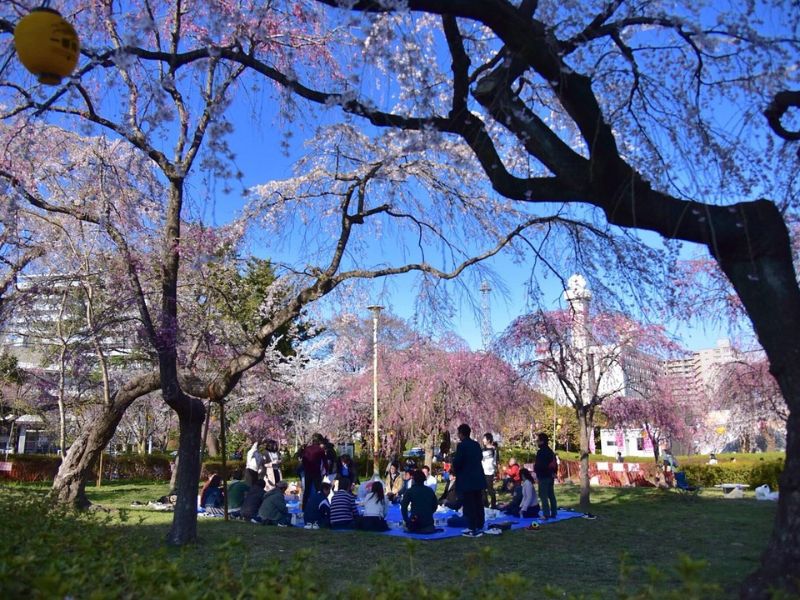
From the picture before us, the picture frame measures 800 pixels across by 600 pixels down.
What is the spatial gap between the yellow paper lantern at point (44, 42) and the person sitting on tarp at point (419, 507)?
22.6ft

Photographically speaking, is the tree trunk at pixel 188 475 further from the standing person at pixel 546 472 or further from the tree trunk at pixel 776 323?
the standing person at pixel 546 472

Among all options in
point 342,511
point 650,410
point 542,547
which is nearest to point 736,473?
point 650,410

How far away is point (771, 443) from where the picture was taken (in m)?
34.1

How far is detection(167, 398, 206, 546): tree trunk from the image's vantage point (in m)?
6.65

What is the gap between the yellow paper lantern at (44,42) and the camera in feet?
10.8

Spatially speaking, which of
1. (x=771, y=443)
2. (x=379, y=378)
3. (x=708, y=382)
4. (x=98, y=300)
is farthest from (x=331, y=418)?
(x=771, y=443)

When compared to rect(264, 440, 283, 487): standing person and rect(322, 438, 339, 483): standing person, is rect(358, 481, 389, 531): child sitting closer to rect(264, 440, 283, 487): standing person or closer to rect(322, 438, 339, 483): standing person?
rect(322, 438, 339, 483): standing person

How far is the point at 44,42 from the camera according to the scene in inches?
130

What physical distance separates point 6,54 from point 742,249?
5.68 m

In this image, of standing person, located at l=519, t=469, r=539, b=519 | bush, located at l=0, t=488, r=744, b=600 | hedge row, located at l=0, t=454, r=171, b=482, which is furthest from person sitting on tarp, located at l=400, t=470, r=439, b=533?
hedge row, located at l=0, t=454, r=171, b=482

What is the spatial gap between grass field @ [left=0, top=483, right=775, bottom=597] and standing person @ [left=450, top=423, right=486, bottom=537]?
426 mm

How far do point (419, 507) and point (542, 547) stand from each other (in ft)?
5.94

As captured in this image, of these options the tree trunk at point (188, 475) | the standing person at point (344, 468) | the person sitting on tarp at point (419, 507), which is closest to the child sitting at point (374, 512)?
the person sitting on tarp at point (419, 507)

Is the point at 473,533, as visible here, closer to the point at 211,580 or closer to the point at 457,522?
the point at 457,522
